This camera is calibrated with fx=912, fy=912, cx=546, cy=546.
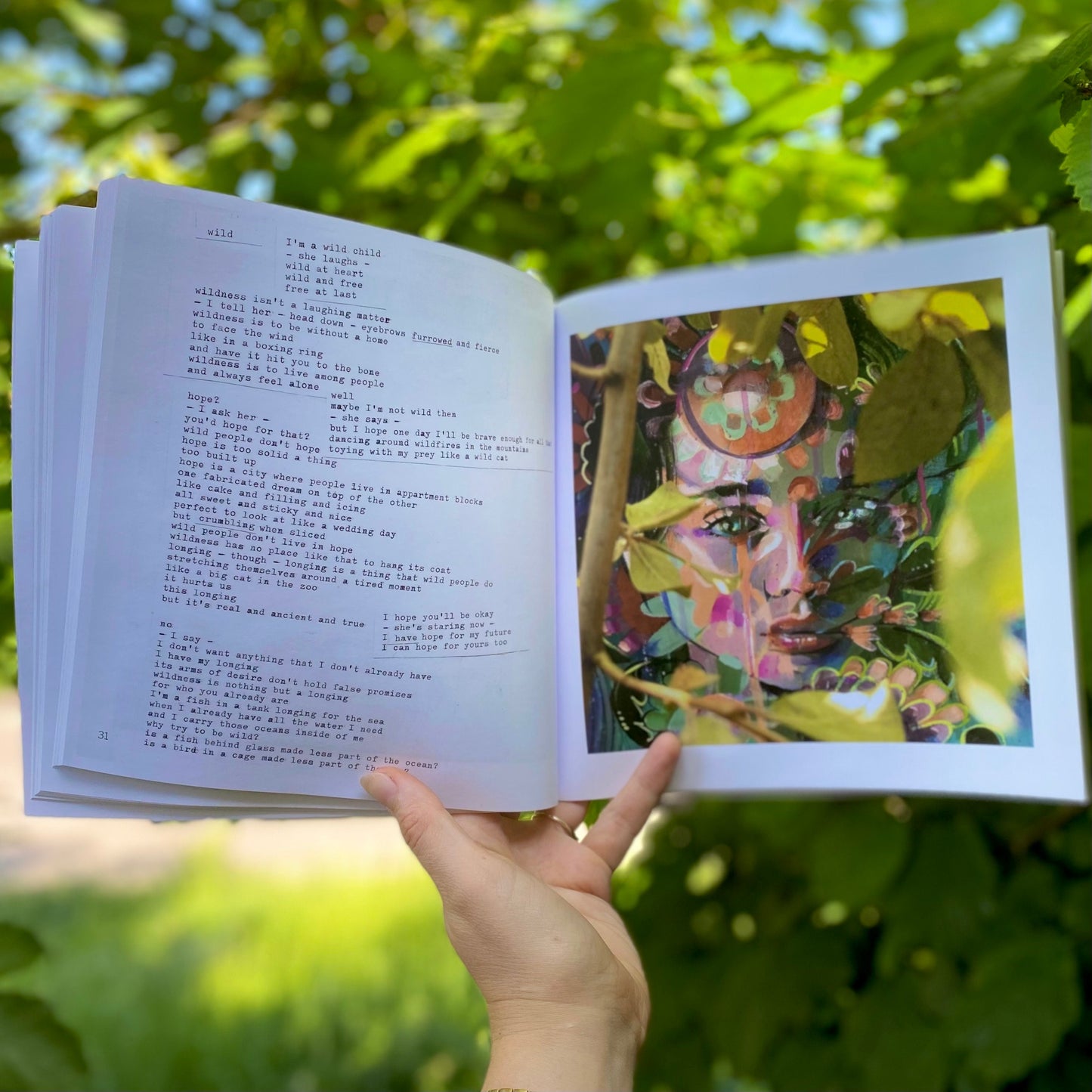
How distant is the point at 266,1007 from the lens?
1.49 m

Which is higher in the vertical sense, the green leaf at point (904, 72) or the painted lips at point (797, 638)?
the green leaf at point (904, 72)

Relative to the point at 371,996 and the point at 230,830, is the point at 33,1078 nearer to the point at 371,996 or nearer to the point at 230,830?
the point at 371,996

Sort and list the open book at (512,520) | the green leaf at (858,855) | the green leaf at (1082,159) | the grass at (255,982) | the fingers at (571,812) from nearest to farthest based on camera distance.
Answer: the green leaf at (1082,159), the open book at (512,520), the fingers at (571,812), the green leaf at (858,855), the grass at (255,982)

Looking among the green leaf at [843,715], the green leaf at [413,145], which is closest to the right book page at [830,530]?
the green leaf at [843,715]

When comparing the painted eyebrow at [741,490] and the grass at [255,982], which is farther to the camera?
the grass at [255,982]

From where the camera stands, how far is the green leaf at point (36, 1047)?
22.6 inches

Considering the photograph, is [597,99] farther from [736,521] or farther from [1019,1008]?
[1019,1008]

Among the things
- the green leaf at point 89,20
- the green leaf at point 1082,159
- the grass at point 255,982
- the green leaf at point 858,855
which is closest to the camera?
the green leaf at point 1082,159

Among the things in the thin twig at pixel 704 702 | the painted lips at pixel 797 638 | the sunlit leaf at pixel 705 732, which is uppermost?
the painted lips at pixel 797 638

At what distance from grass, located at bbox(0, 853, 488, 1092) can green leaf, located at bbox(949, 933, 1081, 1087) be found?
71cm

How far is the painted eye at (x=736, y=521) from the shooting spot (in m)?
0.59

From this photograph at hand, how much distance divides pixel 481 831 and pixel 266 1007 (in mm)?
1180

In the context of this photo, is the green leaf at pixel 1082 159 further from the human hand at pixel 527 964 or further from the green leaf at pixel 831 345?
the human hand at pixel 527 964

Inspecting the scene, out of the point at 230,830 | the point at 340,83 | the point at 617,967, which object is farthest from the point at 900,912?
the point at 230,830
